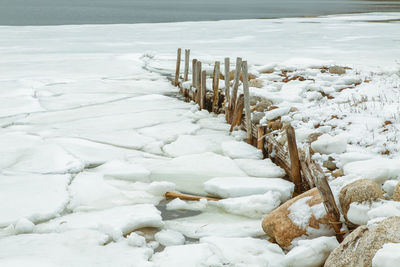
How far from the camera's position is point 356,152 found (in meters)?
5.34

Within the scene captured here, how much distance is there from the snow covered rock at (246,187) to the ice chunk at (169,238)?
1.05m

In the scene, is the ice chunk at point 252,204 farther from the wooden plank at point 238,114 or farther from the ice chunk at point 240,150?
the wooden plank at point 238,114

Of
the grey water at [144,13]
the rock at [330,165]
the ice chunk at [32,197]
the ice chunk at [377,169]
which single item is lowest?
the ice chunk at [32,197]

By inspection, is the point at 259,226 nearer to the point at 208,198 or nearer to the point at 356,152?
the point at 208,198

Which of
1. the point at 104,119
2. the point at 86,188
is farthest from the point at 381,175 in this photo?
the point at 104,119

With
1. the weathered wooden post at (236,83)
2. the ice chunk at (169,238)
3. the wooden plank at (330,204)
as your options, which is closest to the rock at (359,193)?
the wooden plank at (330,204)

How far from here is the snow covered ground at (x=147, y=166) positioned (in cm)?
397

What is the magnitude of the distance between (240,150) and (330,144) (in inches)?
65.3

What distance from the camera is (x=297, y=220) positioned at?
13.2 feet

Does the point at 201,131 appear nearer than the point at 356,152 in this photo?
No

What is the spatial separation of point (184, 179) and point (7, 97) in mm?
6644

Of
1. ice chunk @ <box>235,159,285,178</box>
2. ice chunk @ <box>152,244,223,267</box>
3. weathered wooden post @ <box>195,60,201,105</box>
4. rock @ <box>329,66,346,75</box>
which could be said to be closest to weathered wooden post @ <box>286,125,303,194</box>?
ice chunk @ <box>235,159,285,178</box>

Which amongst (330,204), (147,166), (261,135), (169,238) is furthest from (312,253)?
(261,135)

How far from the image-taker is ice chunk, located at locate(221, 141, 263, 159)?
22.0 ft
